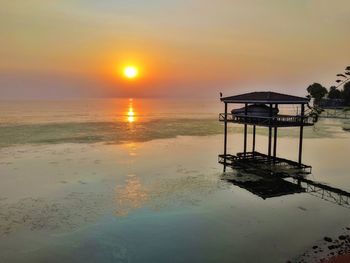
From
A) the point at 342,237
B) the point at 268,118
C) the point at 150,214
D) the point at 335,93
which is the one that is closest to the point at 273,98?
the point at 268,118

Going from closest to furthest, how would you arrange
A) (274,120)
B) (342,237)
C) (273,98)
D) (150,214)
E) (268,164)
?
(342,237)
(150,214)
(273,98)
(274,120)
(268,164)

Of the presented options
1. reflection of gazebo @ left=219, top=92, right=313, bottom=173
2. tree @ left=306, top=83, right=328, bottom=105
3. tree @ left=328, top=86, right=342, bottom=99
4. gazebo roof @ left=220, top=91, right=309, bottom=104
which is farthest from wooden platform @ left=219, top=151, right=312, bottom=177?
tree @ left=328, top=86, right=342, bottom=99

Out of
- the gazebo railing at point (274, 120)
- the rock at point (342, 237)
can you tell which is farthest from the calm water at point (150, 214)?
the gazebo railing at point (274, 120)

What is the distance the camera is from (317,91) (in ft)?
427

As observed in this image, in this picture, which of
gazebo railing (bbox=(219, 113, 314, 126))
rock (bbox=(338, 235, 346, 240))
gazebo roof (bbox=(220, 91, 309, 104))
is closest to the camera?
rock (bbox=(338, 235, 346, 240))

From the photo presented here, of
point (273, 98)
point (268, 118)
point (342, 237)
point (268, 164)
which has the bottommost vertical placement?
point (342, 237)

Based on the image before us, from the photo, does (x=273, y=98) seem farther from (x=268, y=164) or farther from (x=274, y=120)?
(x=268, y=164)

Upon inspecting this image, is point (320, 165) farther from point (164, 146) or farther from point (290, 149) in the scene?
point (164, 146)

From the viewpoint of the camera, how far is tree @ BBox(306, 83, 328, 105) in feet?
415

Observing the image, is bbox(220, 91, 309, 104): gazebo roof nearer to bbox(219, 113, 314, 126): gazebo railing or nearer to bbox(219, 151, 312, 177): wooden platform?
bbox(219, 113, 314, 126): gazebo railing

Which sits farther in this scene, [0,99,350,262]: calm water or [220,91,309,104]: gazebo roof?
[220,91,309,104]: gazebo roof

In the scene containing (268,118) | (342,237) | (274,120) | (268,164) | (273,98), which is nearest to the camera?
(342,237)

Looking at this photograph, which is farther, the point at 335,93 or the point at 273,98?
the point at 335,93

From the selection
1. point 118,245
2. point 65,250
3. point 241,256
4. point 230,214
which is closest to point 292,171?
point 230,214
